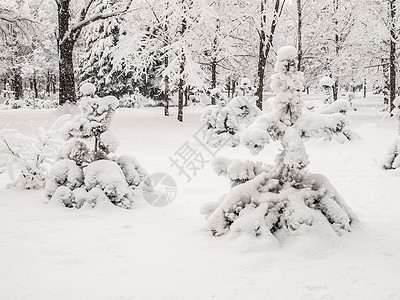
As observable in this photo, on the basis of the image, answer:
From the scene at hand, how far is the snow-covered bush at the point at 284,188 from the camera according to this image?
4418 mm

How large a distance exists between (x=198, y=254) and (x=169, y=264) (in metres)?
0.39

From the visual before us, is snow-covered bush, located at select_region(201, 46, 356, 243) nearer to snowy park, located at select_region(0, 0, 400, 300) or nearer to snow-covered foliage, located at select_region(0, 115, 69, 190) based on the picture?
snowy park, located at select_region(0, 0, 400, 300)

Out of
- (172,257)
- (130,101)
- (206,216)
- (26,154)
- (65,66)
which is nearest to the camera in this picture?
(172,257)

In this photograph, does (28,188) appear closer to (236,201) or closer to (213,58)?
(236,201)

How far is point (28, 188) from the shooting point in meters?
7.00

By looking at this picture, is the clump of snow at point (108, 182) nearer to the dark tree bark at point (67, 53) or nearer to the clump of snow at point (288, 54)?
the clump of snow at point (288, 54)

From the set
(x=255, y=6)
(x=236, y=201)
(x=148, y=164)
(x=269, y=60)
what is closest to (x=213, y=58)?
(x=255, y=6)

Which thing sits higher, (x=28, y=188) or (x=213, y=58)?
(x=213, y=58)

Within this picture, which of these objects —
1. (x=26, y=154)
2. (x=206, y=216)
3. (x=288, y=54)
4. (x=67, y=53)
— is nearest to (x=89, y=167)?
(x=26, y=154)

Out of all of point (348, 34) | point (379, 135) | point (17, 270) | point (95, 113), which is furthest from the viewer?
point (348, 34)

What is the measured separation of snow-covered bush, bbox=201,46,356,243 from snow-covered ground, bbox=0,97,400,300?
0.73 feet

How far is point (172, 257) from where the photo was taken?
429cm

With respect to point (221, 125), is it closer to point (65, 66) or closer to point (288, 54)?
point (65, 66)

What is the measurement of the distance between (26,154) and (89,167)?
180cm
